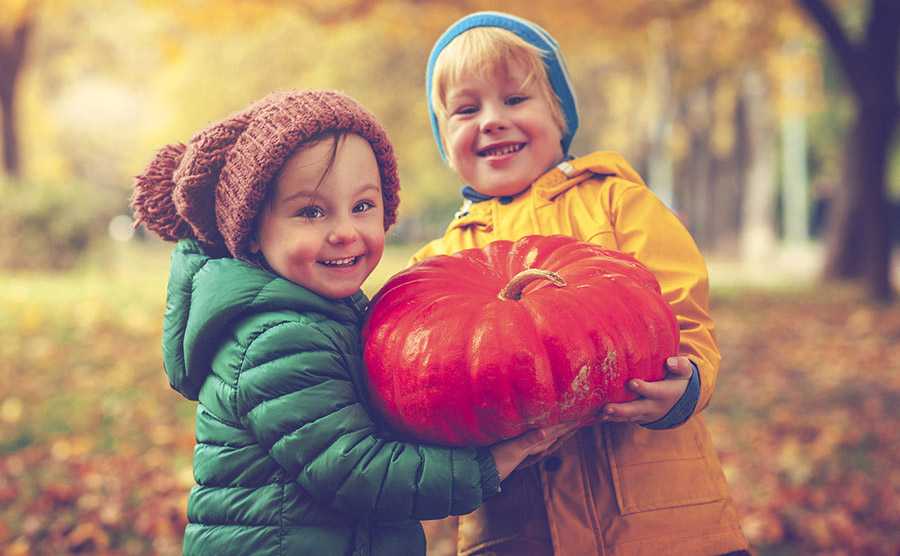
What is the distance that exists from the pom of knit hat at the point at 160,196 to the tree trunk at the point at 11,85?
1332cm

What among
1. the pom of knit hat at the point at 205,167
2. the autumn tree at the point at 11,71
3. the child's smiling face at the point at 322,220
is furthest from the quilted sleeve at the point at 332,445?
the autumn tree at the point at 11,71

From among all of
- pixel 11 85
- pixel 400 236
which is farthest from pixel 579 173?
pixel 11 85

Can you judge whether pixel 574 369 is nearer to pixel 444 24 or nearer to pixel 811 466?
pixel 811 466

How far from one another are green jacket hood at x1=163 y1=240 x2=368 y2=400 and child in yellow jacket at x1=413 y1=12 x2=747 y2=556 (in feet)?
2.00

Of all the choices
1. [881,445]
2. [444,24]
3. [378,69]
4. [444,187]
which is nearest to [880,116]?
[444,24]

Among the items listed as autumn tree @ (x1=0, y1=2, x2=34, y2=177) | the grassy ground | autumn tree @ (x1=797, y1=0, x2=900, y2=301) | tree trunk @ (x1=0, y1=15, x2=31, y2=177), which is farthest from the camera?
tree trunk @ (x1=0, y1=15, x2=31, y2=177)

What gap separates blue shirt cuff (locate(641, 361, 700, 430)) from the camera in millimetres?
1965

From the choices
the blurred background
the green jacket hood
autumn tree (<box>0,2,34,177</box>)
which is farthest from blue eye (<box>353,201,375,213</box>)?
autumn tree (<box>0,2,34,177</box>)

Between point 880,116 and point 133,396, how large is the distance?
9999 millimetres

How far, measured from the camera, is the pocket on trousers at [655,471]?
211 centimetres

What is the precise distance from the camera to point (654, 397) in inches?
73.8

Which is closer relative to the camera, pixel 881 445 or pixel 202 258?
pixel 202 258

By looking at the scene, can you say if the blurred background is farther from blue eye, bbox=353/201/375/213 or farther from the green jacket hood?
the green jacket hood

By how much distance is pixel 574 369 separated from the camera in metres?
1.75
